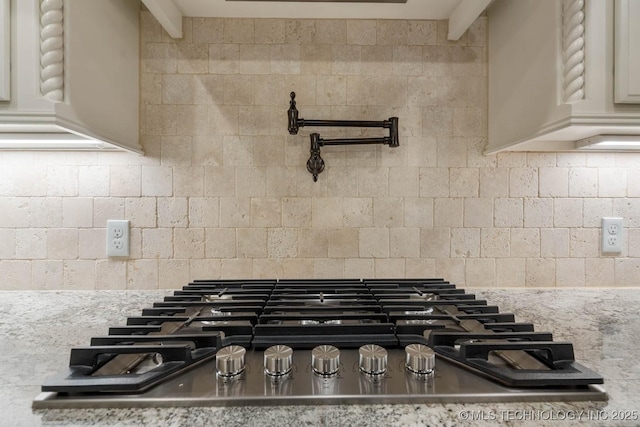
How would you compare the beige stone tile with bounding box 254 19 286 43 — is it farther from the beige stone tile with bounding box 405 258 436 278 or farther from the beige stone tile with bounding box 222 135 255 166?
the beige stone tile with bounding box 405 258 436 278

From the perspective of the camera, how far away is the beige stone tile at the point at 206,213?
138cm

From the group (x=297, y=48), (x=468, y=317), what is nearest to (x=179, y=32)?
(x=297, y=48)

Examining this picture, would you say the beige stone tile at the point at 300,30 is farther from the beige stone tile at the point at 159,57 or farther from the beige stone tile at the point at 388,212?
the beige stone tile at the point at 388,212

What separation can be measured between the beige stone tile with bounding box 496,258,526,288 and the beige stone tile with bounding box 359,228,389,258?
0.48m

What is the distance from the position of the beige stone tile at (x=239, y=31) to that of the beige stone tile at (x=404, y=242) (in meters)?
1.01

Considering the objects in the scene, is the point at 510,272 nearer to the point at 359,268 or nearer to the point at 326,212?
the point at 359,268

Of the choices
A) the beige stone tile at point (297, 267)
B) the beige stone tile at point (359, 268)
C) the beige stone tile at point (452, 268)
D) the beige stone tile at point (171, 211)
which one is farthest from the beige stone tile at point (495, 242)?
the beige stone tile at point (171, 211)

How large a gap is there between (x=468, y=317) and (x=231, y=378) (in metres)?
0.58

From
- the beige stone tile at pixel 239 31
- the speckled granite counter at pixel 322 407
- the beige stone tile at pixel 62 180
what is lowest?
the speckled granite counter at pixel 322 407

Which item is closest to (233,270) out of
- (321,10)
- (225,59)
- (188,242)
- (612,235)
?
(188,242)

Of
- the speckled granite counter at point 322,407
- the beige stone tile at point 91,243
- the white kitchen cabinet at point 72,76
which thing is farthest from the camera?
the beige stone tile at point 91,243

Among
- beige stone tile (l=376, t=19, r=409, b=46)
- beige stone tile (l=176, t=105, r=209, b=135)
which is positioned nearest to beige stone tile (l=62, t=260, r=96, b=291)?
beige stone tile (l=176, t=105, r=209, b=135)

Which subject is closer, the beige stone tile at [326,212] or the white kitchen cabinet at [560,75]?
the white kitchen cabinet at [560,75]

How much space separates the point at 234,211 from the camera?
1.39 m
